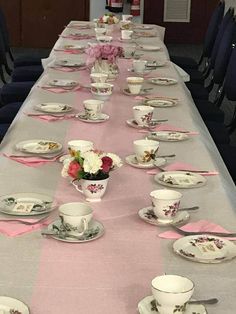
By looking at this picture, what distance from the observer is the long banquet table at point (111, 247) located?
4.65ft

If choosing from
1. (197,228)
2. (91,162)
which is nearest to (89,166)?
(91,162)

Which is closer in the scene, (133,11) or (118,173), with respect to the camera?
(118,173)

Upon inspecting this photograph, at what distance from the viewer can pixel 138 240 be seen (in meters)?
1.69

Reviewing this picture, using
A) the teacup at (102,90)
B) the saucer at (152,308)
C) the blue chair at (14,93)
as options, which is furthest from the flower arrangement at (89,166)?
the blue chair at (14,93)

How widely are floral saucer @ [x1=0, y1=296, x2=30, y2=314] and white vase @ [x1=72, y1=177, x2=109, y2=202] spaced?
580 mm

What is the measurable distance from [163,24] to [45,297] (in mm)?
8811

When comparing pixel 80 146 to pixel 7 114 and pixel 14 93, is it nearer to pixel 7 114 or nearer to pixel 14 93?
pixel 7 114

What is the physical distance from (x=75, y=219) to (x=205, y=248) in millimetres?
303

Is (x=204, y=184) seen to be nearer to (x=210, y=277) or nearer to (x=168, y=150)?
(x=168, y=150)

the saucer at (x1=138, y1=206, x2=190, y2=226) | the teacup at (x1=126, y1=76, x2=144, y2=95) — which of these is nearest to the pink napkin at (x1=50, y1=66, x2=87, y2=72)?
the teacup at (x1=126, y1=76, x2=144, y2=95)

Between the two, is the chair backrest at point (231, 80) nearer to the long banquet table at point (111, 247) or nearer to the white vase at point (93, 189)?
the long banquet table at point (111, 247)

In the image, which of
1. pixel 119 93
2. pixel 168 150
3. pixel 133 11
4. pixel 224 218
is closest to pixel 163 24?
pixel 133 11

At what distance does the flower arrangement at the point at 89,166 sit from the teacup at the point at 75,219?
0.19 m

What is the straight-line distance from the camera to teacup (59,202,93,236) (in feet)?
5.43
